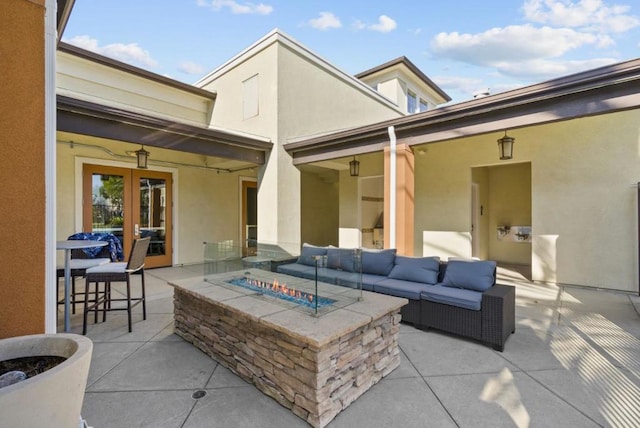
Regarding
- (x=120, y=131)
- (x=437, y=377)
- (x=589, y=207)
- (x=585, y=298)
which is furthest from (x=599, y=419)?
(x=120, y=131)

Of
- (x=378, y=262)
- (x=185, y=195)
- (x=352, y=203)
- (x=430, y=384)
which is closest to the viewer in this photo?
(x=430, y=384)

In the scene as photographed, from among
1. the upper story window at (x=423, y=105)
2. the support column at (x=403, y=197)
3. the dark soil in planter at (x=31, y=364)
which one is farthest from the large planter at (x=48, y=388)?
the upper story window at (x=423, y=105)

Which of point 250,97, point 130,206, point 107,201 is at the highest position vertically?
point 250,97

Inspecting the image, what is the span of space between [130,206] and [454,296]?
6850mm

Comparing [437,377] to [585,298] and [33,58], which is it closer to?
[33,58]

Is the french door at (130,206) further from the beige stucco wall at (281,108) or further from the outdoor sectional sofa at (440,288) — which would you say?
the outdoor sectional sofa at (440,288)

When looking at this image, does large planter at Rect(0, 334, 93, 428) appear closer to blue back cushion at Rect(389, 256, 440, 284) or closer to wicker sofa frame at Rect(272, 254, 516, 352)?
wicker sofa frame at Rect(272, 254, 516, 352)

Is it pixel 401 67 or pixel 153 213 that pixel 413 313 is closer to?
pixel 153 213

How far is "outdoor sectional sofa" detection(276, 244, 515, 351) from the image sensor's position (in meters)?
2.93

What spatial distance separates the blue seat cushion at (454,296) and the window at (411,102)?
30.3ft

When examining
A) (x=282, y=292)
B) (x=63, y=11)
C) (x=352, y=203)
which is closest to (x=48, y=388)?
(x=282, y=292)

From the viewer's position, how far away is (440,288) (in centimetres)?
354

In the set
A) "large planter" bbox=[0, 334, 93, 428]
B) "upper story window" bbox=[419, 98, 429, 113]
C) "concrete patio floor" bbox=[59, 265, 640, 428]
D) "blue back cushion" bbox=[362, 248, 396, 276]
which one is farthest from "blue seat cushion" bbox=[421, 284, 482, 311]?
"upper story window" bbox=[419, 98, 429, 113]

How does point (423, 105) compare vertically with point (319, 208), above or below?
above
